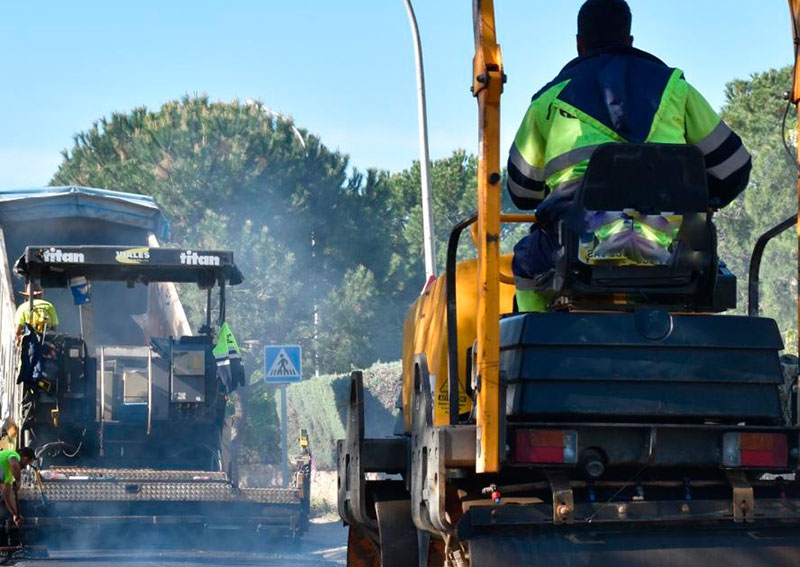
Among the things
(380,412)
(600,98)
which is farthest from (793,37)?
(380,412)

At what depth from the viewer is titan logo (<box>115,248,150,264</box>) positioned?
15.3m

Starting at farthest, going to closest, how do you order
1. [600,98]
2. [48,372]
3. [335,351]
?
[335,351] → [48,372] → [600,98]

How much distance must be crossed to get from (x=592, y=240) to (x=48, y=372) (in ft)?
34.4

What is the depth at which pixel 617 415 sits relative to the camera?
5.37m

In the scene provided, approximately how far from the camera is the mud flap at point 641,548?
526 cm

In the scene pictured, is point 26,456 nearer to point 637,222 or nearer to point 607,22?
point 607,22

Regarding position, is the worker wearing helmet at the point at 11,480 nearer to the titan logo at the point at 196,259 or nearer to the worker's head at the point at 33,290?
the worker's head at the point at 33,290

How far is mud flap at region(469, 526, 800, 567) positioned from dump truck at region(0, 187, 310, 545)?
9.43 m

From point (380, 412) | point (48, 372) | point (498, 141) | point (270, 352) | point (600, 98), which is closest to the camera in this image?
point (498, 141)

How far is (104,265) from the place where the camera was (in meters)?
15.2

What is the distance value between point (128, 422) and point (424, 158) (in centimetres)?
547

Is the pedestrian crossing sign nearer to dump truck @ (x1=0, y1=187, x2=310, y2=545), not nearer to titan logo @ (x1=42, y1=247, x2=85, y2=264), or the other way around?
dump truck @ (x1=0, y1=187, x2=310, y2=545)

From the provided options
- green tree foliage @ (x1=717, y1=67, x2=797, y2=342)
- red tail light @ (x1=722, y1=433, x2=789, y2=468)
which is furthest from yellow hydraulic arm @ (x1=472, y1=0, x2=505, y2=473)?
green tree foliage @ (x1=717, y1=67, x2=797, y2=342)

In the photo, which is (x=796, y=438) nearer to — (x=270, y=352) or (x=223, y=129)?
(x=270, y=352)
